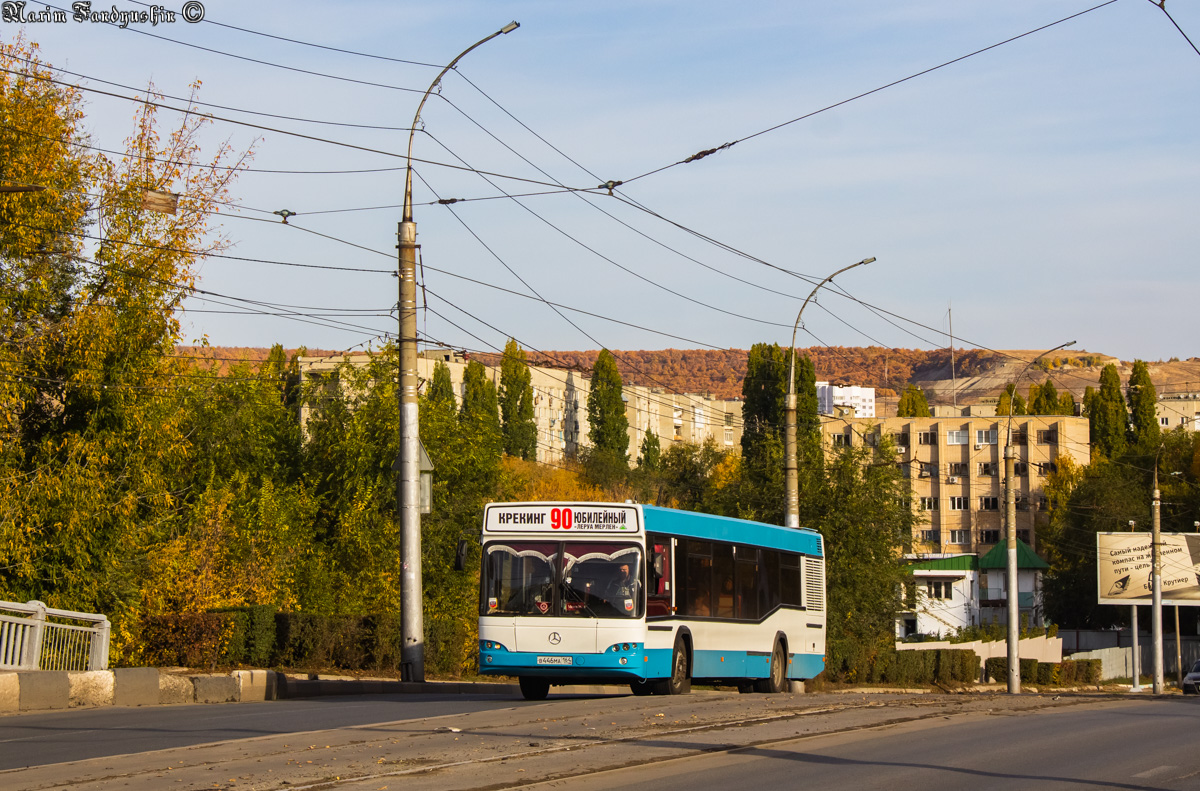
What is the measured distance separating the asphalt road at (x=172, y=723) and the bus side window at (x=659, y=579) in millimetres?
2602

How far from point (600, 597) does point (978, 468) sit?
125 meters

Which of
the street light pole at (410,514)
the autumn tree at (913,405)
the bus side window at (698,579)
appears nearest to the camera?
the bus side window at (698,579)

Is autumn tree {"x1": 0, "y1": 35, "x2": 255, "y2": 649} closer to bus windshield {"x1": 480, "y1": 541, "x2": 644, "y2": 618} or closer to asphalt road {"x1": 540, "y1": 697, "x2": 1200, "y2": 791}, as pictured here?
bus windshield {"x1": 480, "y1": 541, "x2": 644, "y2": 618}

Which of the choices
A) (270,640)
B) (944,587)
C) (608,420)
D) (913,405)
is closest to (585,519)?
(270,640)

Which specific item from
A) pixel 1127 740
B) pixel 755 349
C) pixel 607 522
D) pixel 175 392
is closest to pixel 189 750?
pixel 607 522

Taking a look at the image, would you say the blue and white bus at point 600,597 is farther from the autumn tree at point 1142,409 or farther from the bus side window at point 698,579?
the autumn tree at point 1142,409

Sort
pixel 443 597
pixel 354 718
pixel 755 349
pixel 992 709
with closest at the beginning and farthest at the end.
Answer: pixel 354 718, pixel 992 709, pixel 443 597, pixel 755 349

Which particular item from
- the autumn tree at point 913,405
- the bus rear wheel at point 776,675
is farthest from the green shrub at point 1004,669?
the autumn tree at point 913,405

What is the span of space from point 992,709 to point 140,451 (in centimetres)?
1815

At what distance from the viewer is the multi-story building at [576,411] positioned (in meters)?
150

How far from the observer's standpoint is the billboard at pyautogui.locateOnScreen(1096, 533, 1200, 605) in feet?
195

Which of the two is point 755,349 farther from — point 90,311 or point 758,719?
point 758,719

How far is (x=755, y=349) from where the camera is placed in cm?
11775

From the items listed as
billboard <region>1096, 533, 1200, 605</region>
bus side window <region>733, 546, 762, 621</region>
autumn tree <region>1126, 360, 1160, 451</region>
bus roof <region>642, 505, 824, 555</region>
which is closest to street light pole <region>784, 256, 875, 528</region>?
bus roof <region>642, 505, 824, 555</region>
